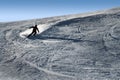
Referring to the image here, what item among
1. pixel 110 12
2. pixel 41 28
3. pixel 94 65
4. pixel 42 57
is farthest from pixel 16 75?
pixel 110 12

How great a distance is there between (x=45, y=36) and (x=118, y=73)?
10.6 meters

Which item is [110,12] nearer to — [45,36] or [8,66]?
[45,36]

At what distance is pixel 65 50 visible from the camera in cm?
2712

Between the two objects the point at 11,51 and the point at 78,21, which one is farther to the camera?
the point at 78,21

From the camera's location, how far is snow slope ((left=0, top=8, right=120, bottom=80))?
2280cm

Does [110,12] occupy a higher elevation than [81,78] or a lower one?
higher

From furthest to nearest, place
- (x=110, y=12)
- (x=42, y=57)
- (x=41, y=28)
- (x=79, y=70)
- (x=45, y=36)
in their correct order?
1. (x=110, y=12)
2. (x=41, y=28)
3. (x=45, y=36)
4. (x=42, y=57)
5. (x=79, y=70)

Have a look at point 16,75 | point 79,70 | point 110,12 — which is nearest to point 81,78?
point 79,70

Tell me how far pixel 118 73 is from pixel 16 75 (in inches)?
298

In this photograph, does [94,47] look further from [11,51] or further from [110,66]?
[11,51]

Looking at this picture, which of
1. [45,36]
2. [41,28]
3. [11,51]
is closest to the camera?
[11,51]

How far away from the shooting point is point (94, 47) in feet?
89.0

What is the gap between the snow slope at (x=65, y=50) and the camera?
2280 cm

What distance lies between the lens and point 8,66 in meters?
24.6
